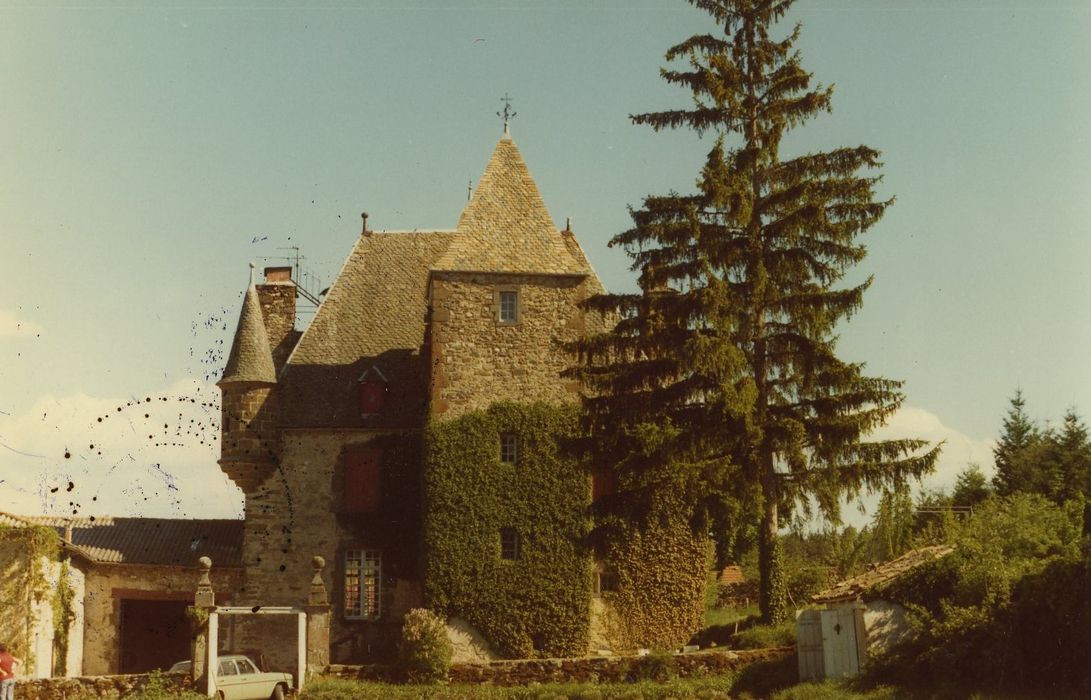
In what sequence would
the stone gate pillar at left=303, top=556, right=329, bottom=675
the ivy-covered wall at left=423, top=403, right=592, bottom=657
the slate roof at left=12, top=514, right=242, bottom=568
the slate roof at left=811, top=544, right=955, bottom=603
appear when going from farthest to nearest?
the slate roof at left=12, top=514, right=242, bottom=568 < the ivy-covered wall at left=423, top=403, right=592, bottom=657 < the stone gate pillar at left=303, top=556, right=329, bottom=675 < the slate roof at left=811, top=544, right=955, bottom=603

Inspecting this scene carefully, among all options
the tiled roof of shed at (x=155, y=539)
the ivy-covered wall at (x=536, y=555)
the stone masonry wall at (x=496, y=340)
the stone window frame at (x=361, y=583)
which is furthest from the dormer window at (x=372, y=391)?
the tiled roof of shed at (x=155, y=539)

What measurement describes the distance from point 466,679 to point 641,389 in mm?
7109

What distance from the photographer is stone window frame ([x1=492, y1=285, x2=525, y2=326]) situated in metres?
29.7

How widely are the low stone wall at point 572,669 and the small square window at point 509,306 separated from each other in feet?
29.7

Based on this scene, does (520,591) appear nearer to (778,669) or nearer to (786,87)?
(778,669)

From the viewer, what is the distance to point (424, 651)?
25.1m

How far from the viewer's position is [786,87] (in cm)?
2380

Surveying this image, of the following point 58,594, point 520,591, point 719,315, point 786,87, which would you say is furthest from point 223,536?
point 786,87

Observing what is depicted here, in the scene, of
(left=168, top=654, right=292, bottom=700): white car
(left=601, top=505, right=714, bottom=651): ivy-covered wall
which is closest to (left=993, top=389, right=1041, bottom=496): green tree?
(left=601, top=505, right=714, bottom=651): ivy-covered wall

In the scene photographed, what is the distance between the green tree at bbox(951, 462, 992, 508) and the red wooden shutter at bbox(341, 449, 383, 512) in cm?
2407

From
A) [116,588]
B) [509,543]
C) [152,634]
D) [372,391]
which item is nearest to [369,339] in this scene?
[372,391]

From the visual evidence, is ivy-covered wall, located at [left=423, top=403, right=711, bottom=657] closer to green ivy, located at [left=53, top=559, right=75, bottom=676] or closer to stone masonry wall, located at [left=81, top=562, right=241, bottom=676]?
stone masonry wall, located at [left=81, top=562, right=241, bottom=676]

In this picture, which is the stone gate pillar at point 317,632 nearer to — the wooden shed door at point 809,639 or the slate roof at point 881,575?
the wooden shed door at point 809,639

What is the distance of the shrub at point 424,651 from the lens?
24.8 metres
